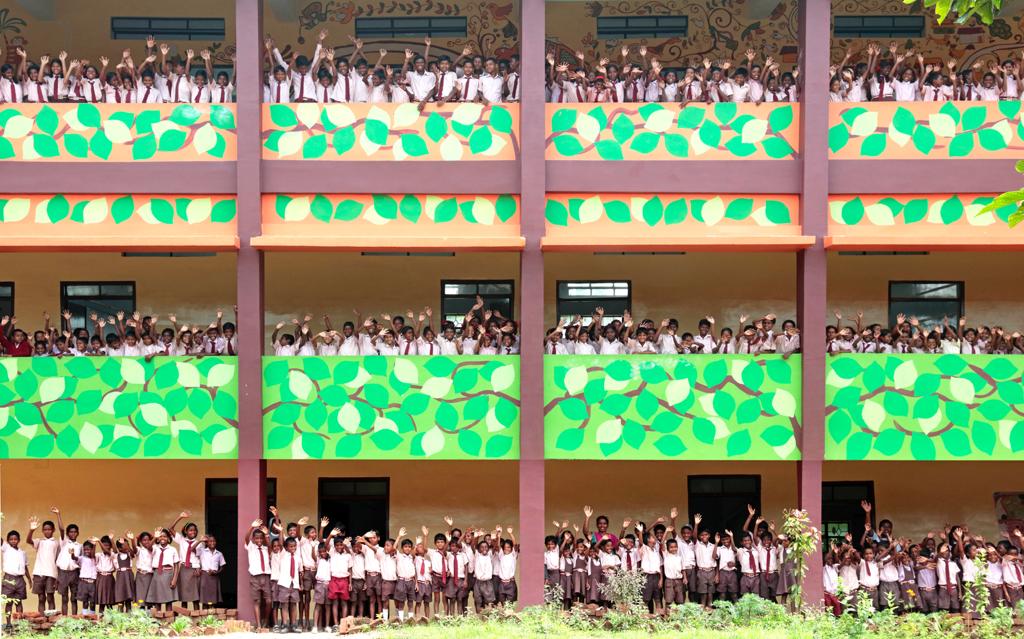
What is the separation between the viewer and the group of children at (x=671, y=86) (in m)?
12.5

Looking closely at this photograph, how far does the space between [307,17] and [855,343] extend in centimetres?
892

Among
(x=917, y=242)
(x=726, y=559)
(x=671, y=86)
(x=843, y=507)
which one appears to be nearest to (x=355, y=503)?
(x=726, y=559)

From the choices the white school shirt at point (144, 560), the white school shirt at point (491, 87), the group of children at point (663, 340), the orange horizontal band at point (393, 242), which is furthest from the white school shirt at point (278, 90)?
the white school shirt at point (144, 560)

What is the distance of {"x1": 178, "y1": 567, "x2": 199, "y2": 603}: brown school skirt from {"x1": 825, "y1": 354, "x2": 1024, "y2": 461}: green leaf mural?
7579 mm

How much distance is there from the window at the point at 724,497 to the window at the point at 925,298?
128 inches

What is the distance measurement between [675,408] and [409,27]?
711 centimetres

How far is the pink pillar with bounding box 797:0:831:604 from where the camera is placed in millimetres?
12016

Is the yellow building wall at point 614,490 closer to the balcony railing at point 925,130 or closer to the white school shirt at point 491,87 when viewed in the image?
the balcony railing at point 925,130

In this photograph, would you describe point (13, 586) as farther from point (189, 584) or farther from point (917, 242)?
point (917, 242)

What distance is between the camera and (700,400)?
12094 mm

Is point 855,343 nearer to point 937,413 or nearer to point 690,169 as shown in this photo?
point 937,413

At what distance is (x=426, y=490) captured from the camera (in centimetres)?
1484

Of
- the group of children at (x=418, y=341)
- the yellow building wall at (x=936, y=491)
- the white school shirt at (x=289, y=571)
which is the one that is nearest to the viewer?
the white school shirt at (x=289, y=571)

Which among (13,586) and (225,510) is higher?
(225,510)
